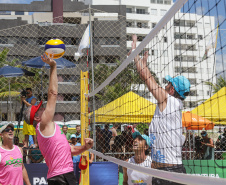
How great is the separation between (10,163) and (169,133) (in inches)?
113

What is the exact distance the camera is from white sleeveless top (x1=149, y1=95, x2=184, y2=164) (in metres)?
3.18

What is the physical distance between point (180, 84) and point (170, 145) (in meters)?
0.53

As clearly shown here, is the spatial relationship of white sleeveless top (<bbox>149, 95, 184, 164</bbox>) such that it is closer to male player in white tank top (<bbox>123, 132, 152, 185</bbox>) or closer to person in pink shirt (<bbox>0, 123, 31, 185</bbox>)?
male player in white tank top (<bbox>123, 132, 152, 185</bbox>)

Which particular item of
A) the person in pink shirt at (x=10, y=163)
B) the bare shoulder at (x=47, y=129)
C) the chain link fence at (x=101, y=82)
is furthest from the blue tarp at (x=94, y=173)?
the bare shoulder at (x=47, y=129)

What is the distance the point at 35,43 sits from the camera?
34.6m

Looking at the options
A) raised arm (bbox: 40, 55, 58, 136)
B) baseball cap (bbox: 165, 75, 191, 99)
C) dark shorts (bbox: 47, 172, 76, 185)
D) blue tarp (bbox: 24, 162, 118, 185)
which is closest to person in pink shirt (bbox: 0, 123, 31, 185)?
dark shorts (bbox: 47, 172, 76, 185)

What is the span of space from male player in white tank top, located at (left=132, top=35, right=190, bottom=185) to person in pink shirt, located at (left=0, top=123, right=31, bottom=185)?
102 inches

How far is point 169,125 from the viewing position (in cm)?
322

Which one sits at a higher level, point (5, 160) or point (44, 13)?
point (44, 13)

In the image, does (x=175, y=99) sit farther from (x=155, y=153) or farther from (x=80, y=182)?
(x=80, y=182)

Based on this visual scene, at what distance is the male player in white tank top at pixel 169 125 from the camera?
3172mm

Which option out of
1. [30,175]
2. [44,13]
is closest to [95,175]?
[30,175]

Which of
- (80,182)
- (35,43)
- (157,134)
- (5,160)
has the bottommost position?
(80,182)

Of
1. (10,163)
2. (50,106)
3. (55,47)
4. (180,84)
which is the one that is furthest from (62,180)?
(55,47)
